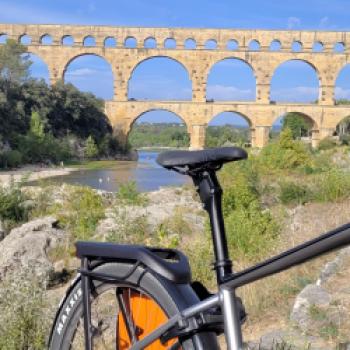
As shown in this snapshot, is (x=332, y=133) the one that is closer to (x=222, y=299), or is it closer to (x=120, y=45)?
(x=120, y=45)

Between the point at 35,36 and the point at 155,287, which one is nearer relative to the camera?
the point at 155,287

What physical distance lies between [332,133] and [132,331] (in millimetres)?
33409

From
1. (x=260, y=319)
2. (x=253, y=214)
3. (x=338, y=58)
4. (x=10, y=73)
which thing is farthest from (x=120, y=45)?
(x=260, y=319)

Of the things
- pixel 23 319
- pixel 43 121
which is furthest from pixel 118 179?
pixel 23 319

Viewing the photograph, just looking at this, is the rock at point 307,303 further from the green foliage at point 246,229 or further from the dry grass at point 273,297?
the green foliage at point 246,229

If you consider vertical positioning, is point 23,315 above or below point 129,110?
below

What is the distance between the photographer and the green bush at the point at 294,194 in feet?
25.7

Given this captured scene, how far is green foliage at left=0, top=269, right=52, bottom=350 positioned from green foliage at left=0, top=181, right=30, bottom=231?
15.0ft

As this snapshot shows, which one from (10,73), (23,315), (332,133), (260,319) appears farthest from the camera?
(332,133)

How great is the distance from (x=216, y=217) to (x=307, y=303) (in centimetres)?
126

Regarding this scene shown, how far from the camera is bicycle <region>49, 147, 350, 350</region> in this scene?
1.11 metres

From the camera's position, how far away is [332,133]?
33.2 metres

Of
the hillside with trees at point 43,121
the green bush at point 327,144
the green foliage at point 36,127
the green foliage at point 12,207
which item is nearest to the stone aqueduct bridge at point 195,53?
the hillside with trees at point 43,121

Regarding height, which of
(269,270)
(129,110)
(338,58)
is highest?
(338,58)
